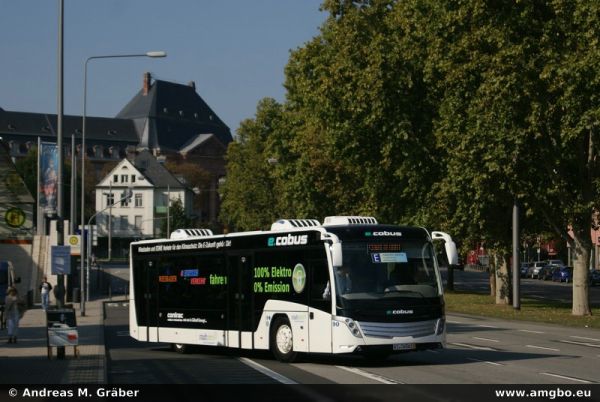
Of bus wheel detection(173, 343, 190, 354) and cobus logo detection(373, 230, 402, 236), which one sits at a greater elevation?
cobus logo detection(373, 230, 402, 236)

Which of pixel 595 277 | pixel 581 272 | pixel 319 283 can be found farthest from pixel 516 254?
pixel 595 277

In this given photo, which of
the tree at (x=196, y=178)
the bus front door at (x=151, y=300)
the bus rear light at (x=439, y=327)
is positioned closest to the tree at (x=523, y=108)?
the bus front door at (x=151, y=300)

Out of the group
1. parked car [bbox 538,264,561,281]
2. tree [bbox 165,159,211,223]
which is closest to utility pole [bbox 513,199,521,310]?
parked car [bbox 538,264,561,281]

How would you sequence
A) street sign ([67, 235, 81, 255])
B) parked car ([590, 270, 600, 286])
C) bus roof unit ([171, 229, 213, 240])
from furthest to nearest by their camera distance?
parked car ([590, 270, 600, 286]) → street sign ([67, 235, 81, 255]) → bus roof unit ([171, 229, 213, 240])

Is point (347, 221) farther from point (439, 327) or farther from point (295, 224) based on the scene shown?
point (439, 327)

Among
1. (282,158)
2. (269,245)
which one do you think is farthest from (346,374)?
(282,158)

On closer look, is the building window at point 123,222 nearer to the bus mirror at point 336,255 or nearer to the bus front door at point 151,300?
the bus front door at point 151,300

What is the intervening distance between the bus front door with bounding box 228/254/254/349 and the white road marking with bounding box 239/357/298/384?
37cm

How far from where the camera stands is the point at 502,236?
5103 centimetres

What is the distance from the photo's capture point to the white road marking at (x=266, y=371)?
59.9 feet

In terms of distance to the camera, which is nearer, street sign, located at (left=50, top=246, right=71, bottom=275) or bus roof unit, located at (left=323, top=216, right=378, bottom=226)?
bus roof unit, located at (left=323, top=216, right=378, bottom=226)

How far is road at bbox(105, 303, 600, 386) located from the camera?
722 inches

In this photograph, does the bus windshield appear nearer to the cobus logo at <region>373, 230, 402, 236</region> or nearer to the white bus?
the white bus

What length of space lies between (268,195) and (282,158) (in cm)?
2995
